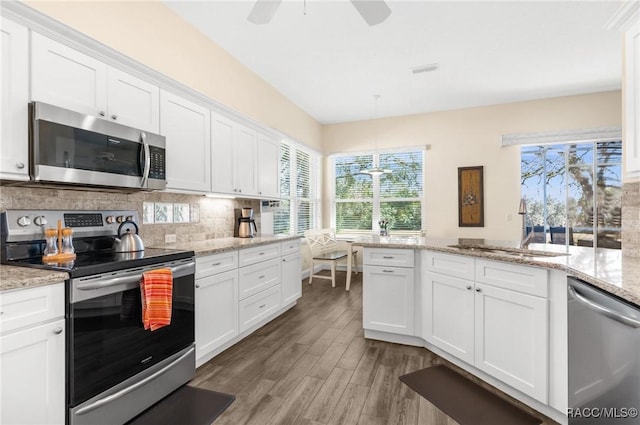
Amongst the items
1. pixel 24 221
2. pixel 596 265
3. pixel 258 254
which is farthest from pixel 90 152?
pixel 596 265

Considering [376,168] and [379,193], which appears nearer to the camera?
[376,168]

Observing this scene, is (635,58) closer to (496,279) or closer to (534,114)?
(496,279)

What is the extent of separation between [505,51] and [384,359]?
3.59m

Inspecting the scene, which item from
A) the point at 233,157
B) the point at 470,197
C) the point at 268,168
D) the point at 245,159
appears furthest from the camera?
the point at 470,197

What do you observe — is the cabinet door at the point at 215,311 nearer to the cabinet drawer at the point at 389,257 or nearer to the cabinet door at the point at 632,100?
the cabinet drawer at the point at 389,257

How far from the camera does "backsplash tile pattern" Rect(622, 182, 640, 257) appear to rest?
2027mm

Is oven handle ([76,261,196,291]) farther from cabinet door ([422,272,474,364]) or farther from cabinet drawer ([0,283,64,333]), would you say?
cabinet door ([422,272,474,364])

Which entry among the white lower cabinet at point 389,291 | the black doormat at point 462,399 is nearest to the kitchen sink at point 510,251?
the white lower cabinet at point 389,291

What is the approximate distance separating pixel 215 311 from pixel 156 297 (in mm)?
758

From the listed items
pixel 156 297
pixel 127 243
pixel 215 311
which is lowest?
pixel 215 311

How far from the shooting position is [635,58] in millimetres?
1813

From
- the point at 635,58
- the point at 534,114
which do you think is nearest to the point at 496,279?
Answer: the point at 635,58

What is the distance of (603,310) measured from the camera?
1.37 meters

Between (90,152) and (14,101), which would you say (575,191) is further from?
(14,101)
